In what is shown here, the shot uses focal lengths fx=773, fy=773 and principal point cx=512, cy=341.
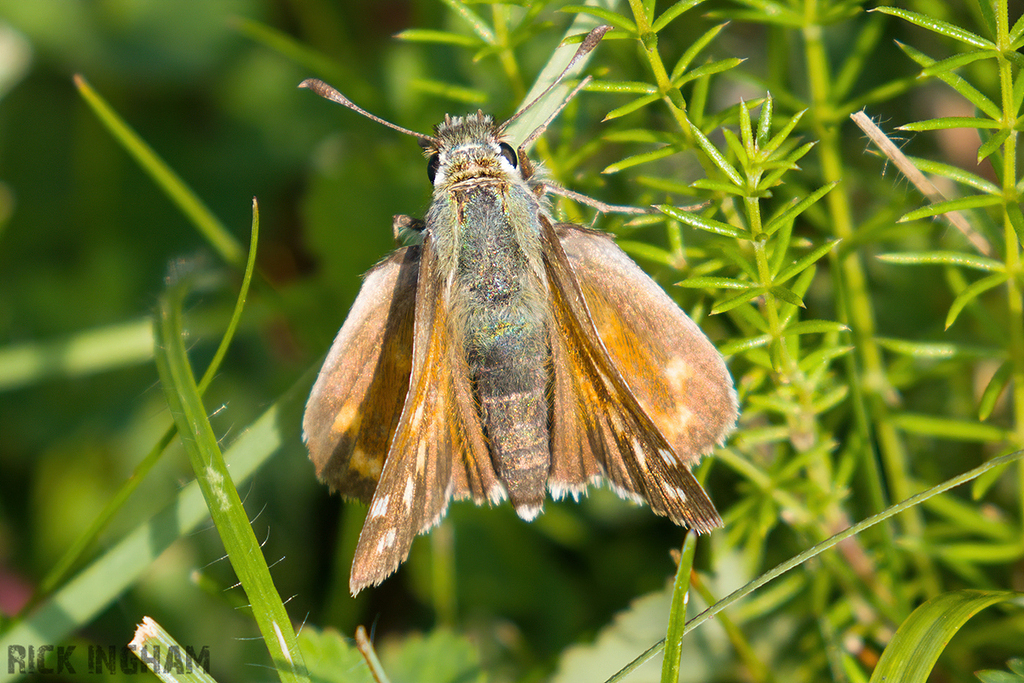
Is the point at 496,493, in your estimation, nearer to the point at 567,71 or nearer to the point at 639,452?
the point at 639,452

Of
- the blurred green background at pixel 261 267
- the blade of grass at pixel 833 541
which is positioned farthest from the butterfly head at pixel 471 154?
the blade of grass at pixel 833 541

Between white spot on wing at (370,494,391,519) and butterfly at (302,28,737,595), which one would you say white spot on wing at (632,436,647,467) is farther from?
white spot on wing at (370,494,391,519)

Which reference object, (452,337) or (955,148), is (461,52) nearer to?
(452,337)

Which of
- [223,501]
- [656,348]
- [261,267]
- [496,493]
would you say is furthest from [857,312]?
[261,267]

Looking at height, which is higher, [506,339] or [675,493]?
[506,339]

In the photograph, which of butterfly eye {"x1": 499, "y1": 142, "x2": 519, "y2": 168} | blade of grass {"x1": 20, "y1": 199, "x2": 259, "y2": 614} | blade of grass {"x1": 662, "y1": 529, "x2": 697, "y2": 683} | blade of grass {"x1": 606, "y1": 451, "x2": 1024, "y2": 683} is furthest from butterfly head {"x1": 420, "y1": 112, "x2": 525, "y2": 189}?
blade of grass {"x1": 606, "y1": 451, "x2": 1024, "y2": 683}

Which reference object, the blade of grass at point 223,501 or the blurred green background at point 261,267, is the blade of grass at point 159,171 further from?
the blade of grass at point 223,501
